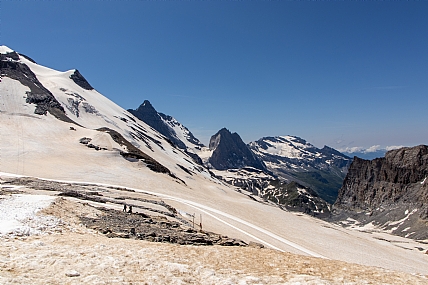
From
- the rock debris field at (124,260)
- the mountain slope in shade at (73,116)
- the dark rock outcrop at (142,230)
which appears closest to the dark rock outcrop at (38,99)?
the mountain slope in shade at (73,116)

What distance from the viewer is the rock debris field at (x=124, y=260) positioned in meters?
12.7

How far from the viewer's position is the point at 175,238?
21.3 m

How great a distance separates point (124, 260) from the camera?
48.1ft

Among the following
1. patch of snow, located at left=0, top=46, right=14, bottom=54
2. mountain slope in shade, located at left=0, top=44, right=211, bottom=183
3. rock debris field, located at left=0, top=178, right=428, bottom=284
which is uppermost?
patch of snow, located at left=0, top=46, right=14, bottom=54

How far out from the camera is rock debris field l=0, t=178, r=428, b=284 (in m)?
12.7

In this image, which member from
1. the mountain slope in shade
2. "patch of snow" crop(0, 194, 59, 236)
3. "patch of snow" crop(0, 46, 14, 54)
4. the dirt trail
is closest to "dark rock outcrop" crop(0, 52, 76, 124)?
the mountain slope in shade

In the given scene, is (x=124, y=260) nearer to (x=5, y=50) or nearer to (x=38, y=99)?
(x=38, y=99)

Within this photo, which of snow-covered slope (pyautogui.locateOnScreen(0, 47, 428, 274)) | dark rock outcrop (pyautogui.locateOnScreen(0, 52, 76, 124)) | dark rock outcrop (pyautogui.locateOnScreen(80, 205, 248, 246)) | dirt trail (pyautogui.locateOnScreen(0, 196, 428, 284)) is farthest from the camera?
dark rock outcrop (pyautogui.locateOnScreen(0, 52, 76, 124))

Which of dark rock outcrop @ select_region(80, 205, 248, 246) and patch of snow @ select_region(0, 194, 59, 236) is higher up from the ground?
patch of snow @ select_region(0, 194, 59, 236)

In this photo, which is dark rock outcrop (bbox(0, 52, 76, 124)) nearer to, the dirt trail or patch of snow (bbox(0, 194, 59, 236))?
patch of snow (bbox(0, 194, 59, 236))

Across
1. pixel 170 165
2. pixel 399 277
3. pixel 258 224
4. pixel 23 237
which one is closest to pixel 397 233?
pixel 170 165

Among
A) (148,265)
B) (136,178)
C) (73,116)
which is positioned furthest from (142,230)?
(73,116)

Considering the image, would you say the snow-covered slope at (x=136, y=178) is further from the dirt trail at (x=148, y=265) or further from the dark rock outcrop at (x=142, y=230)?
the dirt trail at (x=148, y=265)

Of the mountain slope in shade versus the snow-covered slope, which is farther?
the mountain slope in shade
